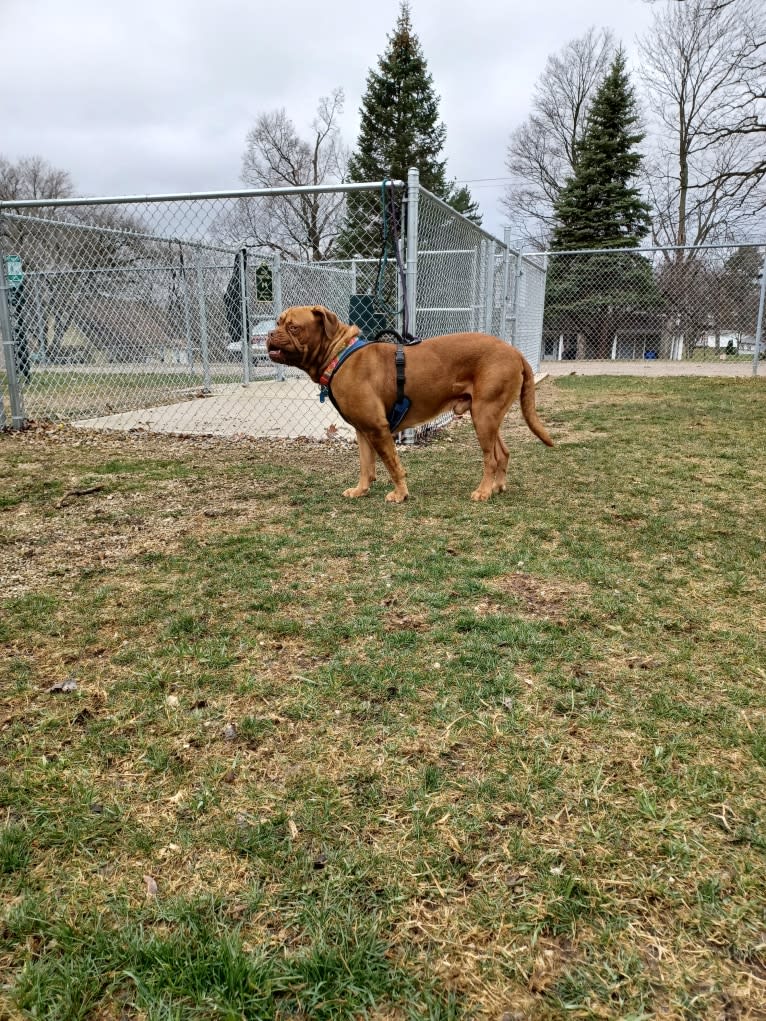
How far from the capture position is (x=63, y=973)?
105 centimetres

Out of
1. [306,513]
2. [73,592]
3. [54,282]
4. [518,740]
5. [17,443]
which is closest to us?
[518,740]

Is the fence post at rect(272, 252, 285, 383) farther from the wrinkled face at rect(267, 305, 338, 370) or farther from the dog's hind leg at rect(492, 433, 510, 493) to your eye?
the dog's hind leg at rect(492, 433, 510, 493)

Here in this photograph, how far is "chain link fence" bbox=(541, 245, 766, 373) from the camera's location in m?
13.2

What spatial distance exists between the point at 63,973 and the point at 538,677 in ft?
4.47

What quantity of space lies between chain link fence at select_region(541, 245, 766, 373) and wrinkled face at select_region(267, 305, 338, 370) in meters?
9.25

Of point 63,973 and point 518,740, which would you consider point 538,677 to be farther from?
point 63,973

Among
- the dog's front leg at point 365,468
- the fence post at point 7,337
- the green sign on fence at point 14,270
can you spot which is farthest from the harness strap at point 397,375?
the green sign on fence at point 14,270

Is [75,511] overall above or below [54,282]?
below

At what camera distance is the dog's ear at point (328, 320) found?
369cm

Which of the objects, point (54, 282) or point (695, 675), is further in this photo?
point (54, 282)

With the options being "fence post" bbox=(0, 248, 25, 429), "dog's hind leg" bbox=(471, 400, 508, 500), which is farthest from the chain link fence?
"fence post" bbox=(0, 248, 25, 429)

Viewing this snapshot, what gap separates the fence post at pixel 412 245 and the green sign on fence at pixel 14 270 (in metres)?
4.21

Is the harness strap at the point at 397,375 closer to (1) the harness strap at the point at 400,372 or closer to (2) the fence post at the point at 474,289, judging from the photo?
(1) the harness strap at the point at 400,372

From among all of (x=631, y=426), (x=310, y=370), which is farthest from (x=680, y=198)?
(x=310, y=370)
